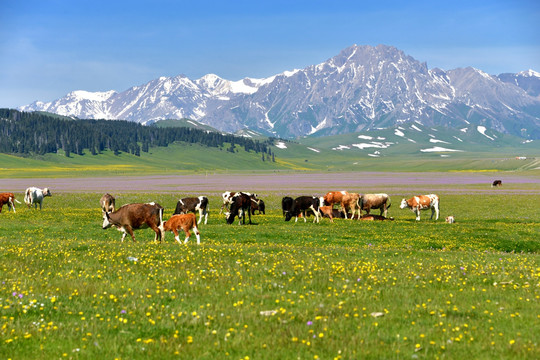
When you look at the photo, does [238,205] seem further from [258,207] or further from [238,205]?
[258,207]

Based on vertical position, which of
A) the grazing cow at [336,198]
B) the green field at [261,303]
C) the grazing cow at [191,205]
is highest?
the grazing cow at [336,198]

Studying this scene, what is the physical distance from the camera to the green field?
9938 mm

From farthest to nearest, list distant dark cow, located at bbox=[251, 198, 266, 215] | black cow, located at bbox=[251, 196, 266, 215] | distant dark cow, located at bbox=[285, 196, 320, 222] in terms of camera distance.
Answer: distant dark cow, located at bbox=[251, 198, 266, 215] → black cow, located at bbox=[251, 196, 266, 215] → distant dark cow, located at bbox=[285, 196, 320, 222]

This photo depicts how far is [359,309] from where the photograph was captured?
12219mm

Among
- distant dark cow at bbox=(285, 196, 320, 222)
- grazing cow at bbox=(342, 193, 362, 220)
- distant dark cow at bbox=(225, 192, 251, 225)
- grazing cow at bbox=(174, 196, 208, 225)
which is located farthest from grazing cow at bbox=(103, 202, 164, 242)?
grazing cow at bbox=(342, 193, 362, 220)

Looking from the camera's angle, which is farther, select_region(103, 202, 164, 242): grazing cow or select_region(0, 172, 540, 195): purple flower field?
select_region(0, 172, 540, 195): purple flower field

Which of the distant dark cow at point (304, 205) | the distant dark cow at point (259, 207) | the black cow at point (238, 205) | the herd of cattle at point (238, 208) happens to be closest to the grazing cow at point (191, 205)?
the herd of cattle at point (238, 208)

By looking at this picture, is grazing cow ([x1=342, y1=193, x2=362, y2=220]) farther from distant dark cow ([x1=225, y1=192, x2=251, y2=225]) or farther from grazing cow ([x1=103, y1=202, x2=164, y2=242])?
grazing cow ([x1=103, y1=202, x2=164, y2=242])

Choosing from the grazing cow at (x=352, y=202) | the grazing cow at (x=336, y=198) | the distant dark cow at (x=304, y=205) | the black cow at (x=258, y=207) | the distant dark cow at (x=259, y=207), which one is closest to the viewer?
the distant dark cow at (x=304, y=205)

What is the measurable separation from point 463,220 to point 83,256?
A: 37.4 meters

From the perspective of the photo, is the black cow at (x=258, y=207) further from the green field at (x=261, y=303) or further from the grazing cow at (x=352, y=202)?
the green field at (x=261, y=303)

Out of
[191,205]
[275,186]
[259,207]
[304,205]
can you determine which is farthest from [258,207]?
[275,186]

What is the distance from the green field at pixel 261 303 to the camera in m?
9.94

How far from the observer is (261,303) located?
501 inches
